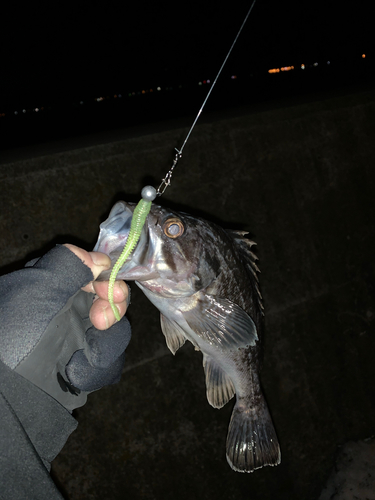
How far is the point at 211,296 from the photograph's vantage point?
5.80 feet

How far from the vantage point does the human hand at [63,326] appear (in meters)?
1.19

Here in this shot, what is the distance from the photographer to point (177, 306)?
1.75 metres

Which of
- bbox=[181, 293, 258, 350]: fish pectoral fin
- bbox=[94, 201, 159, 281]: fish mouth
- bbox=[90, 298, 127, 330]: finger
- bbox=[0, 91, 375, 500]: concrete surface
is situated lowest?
bbox=[0, 91, 375, 500]: concrete surface

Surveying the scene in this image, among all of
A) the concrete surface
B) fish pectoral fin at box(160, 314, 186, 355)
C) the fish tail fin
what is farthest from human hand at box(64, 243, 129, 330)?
the concrete surface

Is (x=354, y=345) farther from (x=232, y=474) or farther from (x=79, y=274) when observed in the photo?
(x=79, y=274)

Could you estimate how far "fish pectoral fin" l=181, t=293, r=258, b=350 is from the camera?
1714mm

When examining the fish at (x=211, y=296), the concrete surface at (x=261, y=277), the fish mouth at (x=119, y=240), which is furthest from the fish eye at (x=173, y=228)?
the concrete surface at (x=261, y=277)

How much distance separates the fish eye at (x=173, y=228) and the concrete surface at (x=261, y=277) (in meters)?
1.61

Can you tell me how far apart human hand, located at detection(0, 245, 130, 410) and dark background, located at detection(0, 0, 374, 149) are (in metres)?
9.61

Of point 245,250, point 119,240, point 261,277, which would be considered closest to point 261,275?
point 261,277

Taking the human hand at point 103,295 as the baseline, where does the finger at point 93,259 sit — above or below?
above

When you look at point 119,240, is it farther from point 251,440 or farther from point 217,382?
point 251,440

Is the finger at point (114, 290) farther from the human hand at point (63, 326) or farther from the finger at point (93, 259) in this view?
the finger at point (93, 259)

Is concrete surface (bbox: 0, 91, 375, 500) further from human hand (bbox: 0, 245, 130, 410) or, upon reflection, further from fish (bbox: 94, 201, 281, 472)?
human hand (bbox: 0, 245, 130, 410)
